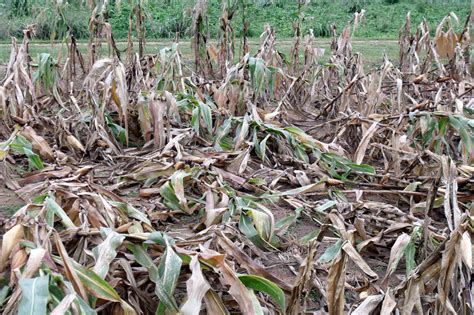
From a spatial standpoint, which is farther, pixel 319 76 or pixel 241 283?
pixel 319 76

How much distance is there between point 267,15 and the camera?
11.6 m

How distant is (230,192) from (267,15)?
9.50 m

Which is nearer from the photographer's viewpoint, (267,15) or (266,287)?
(266,287)

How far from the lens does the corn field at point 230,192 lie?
66.8 inches

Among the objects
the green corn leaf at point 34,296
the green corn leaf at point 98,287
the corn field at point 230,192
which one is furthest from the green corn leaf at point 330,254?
the green corn leaf at point 34,296

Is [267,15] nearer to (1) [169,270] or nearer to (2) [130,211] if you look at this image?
(2) [130,211]

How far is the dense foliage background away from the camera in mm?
7855

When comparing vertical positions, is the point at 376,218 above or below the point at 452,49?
below

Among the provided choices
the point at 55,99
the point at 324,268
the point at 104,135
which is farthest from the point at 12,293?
the point at 55,99

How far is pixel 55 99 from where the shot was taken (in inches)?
152

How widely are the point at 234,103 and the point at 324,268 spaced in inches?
74.5

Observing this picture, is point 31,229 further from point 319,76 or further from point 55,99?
point 319,76

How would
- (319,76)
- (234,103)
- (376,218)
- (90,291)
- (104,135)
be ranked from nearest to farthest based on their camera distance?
(90,291), (376,218), (104,135), (234,103), (319,76)

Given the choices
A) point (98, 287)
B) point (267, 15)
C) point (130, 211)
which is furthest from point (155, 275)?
point (267, 15)
